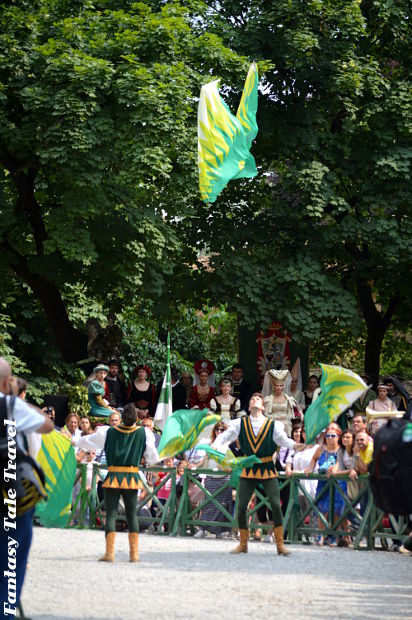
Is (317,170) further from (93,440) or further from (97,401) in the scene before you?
(93,440)

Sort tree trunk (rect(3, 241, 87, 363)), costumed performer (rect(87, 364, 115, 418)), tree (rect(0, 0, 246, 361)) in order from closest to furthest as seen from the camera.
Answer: costumed performer (rect(87, 364, 115, 418)) → tree (rect(0, 0, 246, 361)) → tree trunk (rect(3, 241, 87, 363))

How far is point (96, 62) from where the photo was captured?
22516 millimetres

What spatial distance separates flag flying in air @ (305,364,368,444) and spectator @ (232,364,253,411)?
23.2 ft

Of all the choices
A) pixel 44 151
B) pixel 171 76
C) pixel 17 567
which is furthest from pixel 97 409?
pixel 17 567

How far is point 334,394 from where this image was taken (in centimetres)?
1485

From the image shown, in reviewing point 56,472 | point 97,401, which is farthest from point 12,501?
point 97,401

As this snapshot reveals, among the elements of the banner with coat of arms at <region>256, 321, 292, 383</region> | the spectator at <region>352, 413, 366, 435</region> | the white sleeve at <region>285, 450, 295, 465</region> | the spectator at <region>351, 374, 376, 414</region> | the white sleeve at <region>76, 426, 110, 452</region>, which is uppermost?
the banner with coat of arms at <region>256, 321, 292, 383</region>

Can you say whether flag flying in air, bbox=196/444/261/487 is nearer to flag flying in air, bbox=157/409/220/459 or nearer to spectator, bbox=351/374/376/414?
flag flying in air, bbox=157/409/220/459

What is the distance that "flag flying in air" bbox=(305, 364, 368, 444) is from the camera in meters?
14.7

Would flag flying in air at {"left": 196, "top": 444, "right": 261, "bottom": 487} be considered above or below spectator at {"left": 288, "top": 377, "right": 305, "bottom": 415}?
below

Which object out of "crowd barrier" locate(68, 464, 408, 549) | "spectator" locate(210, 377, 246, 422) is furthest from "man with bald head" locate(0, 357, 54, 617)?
"spectator" locate(210, 377, 246, 422)

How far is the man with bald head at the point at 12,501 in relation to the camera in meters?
7.85

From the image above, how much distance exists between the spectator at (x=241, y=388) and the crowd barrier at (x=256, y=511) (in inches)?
165

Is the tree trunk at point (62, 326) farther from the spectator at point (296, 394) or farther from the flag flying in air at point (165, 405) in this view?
the flag flying in air at point (165, 405)
